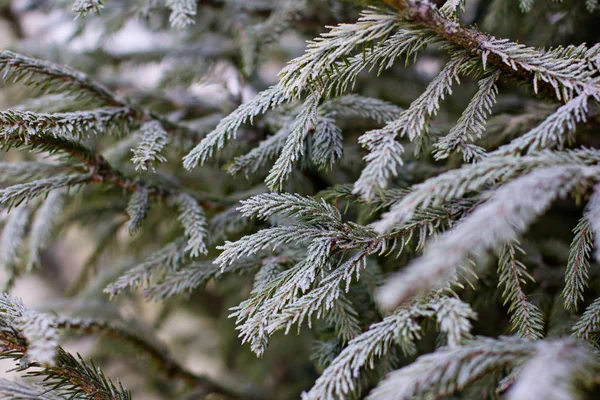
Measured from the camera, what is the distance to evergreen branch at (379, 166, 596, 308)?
0.48 m

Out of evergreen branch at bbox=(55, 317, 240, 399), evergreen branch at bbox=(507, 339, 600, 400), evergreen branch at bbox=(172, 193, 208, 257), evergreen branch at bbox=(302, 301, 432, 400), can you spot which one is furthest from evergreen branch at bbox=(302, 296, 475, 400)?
evergreen branch at bbox=(55, 317, 240, 399)

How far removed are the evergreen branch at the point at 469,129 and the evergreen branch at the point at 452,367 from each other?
0.31 metres

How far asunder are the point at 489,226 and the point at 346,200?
1.45 feet

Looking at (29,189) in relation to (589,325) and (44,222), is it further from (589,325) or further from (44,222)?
(589,325)

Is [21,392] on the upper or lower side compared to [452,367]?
upper

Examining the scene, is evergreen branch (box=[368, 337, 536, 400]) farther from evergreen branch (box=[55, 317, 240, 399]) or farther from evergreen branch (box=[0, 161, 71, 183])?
evergreen branch (box=[0, 161, 71, 183])

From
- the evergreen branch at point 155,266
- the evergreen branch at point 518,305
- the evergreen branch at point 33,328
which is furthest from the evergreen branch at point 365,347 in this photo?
A: the evergreen branch at point 155,266

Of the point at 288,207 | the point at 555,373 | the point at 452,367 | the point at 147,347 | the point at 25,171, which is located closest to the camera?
the point at 555,373

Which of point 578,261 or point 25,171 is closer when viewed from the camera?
point 578,261

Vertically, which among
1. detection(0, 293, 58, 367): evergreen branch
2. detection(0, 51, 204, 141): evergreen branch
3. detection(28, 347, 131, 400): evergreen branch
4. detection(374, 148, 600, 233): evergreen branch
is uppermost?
detection(0, 51, 204, 141): evergreen branch

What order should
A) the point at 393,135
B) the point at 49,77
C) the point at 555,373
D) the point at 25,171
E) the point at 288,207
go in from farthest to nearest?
the point at 25,171 < the point at 49,77 < the point at 288,207 < the point at 393,135 < the point at 555,373

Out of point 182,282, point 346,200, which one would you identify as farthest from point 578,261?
point 182,282

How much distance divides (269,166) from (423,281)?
763mm

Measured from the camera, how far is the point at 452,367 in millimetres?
592
